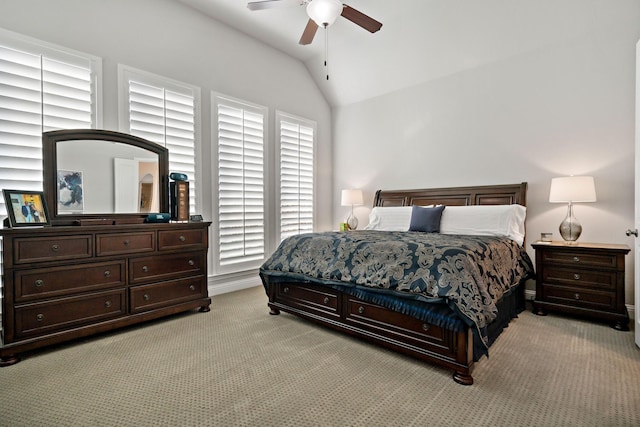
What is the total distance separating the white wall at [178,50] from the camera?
115 inches

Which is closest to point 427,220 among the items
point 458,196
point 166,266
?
point 458,196

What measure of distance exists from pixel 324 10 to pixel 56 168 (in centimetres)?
270

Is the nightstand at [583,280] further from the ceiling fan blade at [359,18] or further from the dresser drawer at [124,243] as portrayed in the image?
the dresser drawer at [124,243]

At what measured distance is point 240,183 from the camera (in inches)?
171

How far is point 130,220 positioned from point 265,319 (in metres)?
1.65

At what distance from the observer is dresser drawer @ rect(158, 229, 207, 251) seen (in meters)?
3.09

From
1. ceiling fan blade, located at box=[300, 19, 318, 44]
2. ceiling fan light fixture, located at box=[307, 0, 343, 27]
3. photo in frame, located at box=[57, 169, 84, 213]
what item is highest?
ceiling fan blade, located at box=[300, 19, 318, 44]

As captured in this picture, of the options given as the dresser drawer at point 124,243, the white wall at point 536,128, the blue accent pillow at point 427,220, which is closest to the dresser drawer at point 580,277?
the white wall at point 536,128

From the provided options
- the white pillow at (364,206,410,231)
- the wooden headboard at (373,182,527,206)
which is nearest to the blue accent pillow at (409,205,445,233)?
the white pillow at (364,206,410,231)

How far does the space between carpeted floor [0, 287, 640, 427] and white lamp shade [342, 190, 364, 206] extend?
105 inches

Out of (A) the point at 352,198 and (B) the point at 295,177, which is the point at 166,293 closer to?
(B) the point at 295,177

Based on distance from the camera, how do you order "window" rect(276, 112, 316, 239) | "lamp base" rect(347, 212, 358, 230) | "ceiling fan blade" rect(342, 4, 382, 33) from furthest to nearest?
"lamp base" rect(347, 212, 358, 230) → "window" rect(276, 112, 316, 239) → "ceiling fan blade" rect(342, 4, 382, 33)

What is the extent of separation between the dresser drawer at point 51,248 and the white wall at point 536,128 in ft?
13.4

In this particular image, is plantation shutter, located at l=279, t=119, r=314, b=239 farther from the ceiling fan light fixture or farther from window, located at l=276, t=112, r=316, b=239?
the ceiling fan light fixture
